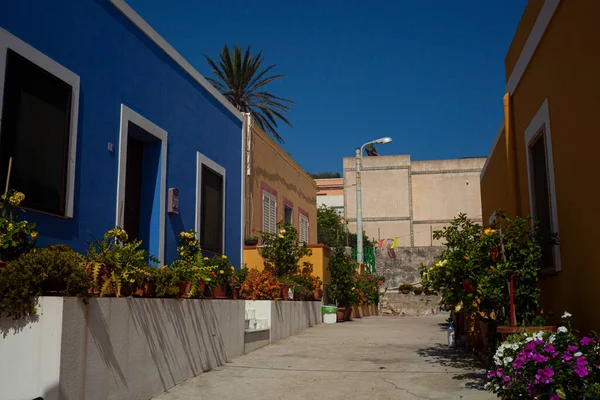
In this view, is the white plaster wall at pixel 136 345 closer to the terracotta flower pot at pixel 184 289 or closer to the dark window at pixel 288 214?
the terracotta flower pot at pixel 184 289

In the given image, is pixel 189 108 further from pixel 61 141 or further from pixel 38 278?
pixel 38 278

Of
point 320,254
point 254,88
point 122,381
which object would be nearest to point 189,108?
point 122,381

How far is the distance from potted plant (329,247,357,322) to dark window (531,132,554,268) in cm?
988

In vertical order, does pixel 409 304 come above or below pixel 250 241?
below

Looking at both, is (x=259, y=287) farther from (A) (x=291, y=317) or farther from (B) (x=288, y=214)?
(B) (x=288, y=214)

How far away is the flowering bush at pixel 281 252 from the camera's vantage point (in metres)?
13.7

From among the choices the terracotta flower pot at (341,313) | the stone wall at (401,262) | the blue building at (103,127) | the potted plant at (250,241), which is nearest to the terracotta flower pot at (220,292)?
the blue building at (103,127)

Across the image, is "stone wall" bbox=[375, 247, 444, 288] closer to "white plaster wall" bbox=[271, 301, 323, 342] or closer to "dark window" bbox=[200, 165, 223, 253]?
"white plaster wall" bbox=[271, 301, 323, 342]

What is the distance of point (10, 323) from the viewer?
4.12 metres

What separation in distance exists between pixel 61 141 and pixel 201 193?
3.78 meters

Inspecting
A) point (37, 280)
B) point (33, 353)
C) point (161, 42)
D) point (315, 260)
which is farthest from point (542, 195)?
point (315, 260)

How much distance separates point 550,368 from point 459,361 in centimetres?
381

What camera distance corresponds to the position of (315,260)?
592 inches

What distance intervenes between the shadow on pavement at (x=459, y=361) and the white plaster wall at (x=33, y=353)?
12.7 feet
